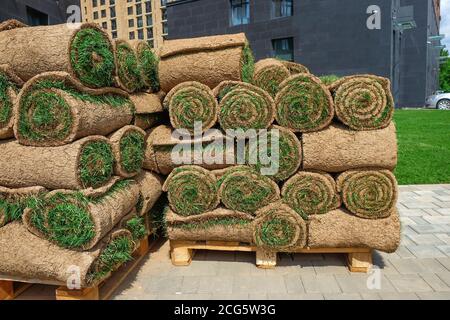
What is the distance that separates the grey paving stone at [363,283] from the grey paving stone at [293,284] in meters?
0.45

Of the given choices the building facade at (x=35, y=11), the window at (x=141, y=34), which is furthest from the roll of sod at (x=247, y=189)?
the window at (x=141, y=34)

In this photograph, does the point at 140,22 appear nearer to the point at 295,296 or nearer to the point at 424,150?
the point at 424,150

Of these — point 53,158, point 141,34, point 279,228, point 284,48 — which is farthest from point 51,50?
point 141,34

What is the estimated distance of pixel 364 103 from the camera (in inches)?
136

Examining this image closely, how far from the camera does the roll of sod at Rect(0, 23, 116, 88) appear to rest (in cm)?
283

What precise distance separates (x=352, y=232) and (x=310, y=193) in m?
0.65

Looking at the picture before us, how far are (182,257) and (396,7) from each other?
21835mm

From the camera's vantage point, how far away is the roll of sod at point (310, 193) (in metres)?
3.64

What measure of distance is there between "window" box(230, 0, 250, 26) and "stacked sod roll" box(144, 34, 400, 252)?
2009cm

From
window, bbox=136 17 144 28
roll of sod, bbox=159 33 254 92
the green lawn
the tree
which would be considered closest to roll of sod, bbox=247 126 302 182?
roll of sod, bbox=159 33 254 92

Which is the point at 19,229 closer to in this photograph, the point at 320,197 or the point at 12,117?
the point at 12,117

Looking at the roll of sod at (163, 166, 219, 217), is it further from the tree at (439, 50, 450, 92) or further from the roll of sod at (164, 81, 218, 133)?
the tree at (439, 50, 450, 92)

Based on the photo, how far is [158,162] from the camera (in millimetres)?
→ 4035
